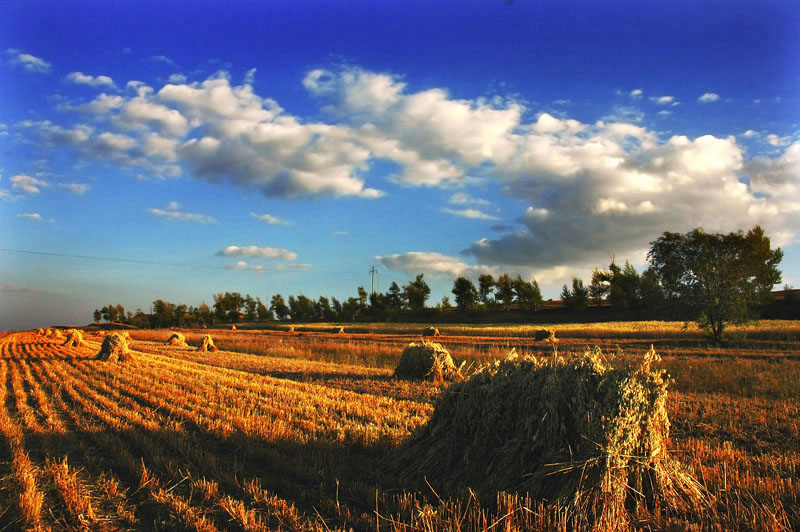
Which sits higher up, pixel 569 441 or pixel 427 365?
pixel 569 441

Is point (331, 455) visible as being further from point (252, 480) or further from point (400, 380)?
point (400, 380)

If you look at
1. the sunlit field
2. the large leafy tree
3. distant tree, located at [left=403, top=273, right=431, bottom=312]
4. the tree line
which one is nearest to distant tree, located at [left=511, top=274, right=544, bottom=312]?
the tree line

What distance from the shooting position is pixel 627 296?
280ft

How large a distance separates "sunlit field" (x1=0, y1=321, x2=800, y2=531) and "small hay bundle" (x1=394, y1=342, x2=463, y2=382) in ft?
3.40

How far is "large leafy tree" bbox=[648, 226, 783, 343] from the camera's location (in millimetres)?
33125

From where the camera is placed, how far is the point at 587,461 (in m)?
5.21

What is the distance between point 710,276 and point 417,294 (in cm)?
8055

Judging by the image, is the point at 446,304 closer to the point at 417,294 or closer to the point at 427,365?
the point at 417,294

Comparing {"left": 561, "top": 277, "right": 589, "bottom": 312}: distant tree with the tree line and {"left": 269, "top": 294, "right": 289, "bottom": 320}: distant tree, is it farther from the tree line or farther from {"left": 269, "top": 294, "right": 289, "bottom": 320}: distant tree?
{"left": 269, "top": 294, "right": 289, "bottom": 320}: distant tree

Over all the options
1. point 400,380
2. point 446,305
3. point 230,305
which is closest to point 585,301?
point 446,305

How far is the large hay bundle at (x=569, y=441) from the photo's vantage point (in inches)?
207

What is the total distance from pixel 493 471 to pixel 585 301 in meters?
93.2

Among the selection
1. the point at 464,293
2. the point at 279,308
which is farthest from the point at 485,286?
the point at 279,308

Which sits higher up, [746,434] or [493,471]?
[493,471]
